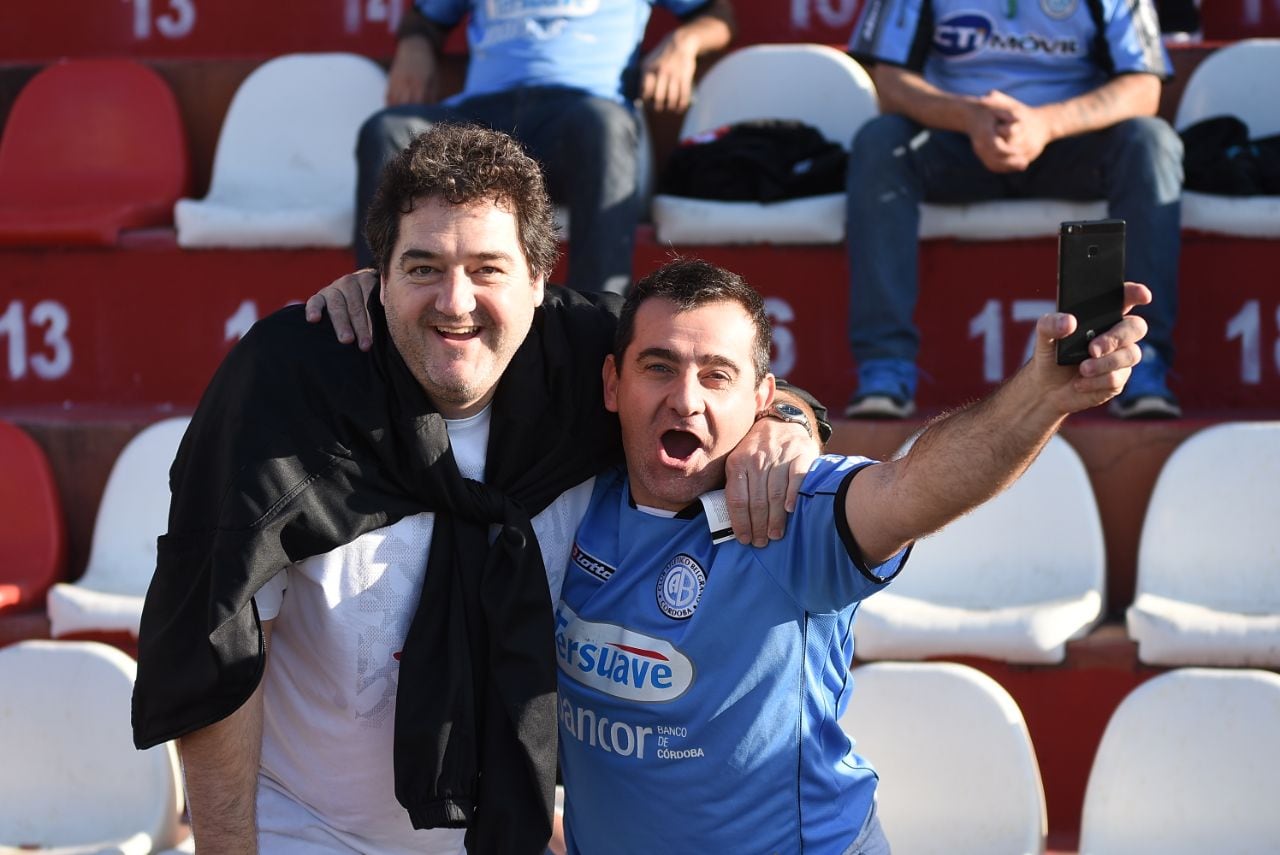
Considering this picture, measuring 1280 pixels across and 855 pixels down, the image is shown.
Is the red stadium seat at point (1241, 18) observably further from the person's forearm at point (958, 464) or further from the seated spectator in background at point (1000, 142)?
the person's forearm at point (958, 464)

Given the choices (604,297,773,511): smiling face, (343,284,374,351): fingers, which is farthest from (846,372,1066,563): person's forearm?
(343,284,374,351): fingers

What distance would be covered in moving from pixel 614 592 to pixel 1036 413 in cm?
78

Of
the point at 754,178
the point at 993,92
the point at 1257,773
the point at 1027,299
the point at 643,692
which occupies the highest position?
the point at 993,92

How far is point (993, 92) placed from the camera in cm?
382

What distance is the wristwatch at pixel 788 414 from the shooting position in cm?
252

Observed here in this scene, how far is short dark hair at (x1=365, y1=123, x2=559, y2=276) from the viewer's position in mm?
2320

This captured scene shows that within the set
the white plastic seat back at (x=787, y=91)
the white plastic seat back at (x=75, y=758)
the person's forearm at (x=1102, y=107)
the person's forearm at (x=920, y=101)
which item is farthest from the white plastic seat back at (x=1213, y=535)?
the white plastic seat back at (x=75, y=758)

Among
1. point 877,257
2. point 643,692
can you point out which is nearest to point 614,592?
point 643,692

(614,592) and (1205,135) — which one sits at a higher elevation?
(1205,135)

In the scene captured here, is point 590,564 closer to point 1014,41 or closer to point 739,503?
point 739,503

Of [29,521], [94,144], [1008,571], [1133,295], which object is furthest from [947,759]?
[94,144]

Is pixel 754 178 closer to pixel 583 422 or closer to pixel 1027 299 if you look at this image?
pixel 1027 299

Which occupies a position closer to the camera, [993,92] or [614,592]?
[614,592]

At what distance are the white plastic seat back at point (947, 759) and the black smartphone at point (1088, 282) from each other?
1.24m
